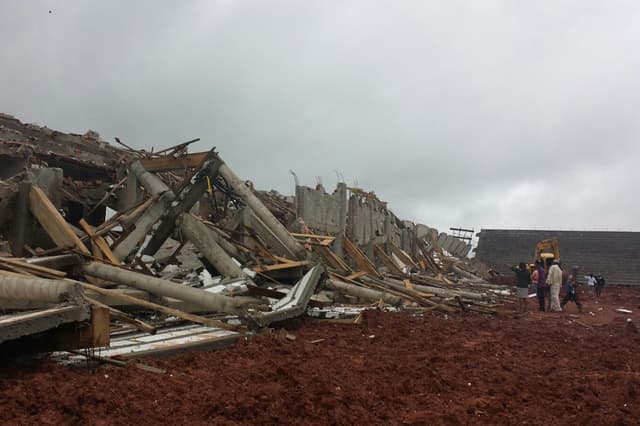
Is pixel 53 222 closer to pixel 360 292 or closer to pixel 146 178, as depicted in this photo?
pixel 146 178

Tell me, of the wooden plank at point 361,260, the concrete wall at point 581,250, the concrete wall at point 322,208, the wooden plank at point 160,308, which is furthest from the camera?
the concrete wall at point 581,250

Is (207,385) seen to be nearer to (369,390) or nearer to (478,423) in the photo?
(369,390)

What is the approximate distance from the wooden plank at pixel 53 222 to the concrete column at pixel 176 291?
771 mm

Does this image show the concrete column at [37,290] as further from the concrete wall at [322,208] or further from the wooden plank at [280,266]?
the concrete wall at [322,208]

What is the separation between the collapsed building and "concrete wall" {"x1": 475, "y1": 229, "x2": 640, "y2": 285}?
22.8 meters

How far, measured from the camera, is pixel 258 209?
31.2ft

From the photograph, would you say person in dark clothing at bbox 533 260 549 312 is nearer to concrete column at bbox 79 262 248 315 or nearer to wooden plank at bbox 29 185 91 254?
concrete column at bbox 79 262 248 315

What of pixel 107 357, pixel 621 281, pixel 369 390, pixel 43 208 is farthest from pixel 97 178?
pixel 621 281

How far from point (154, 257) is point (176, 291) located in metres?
4.69

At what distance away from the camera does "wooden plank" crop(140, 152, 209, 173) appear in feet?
30.5

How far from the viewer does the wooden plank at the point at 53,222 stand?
6.95 metres

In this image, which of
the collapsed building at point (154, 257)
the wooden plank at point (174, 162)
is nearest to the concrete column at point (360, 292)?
the collapsed building at point (154, 257)

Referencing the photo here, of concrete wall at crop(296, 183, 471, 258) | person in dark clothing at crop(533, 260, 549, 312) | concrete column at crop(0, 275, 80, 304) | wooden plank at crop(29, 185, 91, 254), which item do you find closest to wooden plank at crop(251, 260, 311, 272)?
wooden plank at crop(29, 185, 91, 254)

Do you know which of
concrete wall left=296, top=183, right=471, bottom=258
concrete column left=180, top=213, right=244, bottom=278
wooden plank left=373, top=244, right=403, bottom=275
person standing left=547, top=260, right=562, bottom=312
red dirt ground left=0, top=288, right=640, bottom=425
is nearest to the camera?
red dirt ground left=0, top=288, right=640, bottom=425
